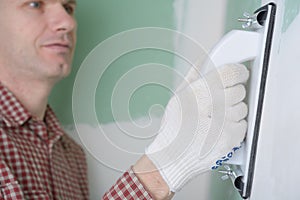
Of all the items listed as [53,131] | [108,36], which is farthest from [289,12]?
[53,131]

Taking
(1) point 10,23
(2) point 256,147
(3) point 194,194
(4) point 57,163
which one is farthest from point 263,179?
(1) point 10,23

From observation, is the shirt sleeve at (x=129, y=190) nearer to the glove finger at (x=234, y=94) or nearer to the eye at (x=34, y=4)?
the glove finger at (x=234, y=94)

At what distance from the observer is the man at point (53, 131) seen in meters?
0.81

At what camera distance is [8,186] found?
953 millimetres

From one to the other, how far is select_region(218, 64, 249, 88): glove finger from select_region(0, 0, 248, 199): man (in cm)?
2

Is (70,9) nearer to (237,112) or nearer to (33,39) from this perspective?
(33,39)

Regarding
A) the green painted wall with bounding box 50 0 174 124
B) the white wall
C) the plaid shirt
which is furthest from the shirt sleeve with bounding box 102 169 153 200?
the white wall

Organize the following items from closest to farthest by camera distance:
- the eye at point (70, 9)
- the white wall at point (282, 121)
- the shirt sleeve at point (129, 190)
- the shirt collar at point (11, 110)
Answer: the white wall at point (282, 121) < the shirt sleeve at point (129, 190) < the shirt collar at point (11, 110) < the eye at point (70, 9)

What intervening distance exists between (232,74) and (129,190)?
35 centimetres

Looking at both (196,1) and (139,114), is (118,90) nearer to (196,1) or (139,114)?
(139,114)

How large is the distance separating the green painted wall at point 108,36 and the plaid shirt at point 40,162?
0.10 meters

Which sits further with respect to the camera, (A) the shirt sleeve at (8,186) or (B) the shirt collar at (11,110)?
(B) the shirt collar at (11,110)

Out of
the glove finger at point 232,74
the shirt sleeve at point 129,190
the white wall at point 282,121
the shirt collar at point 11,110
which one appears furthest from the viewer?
the shirt collar at point 11,110

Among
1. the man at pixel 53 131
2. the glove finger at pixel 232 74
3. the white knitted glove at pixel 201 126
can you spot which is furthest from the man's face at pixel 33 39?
the glove finger at pixel 232 74
